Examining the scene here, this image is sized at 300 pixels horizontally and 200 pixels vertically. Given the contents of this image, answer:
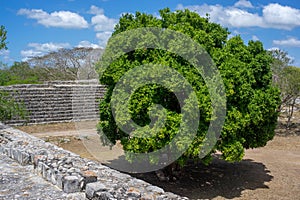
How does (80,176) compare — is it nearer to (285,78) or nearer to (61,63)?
(285,78)

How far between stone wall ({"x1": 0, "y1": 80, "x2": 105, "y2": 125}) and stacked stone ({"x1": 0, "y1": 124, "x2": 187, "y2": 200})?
27.6 ft

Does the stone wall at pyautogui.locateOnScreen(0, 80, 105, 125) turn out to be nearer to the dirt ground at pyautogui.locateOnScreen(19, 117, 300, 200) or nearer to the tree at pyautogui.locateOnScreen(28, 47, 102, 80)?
the dirt ground at pyautogui.locateOnScreen(19, 117, 300, 200)

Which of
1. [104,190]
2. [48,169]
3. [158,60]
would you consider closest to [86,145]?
[158,60]

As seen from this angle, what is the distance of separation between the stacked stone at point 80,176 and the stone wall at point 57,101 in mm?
8426

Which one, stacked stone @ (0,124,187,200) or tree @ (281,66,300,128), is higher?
tree @ (281,66,300,128)

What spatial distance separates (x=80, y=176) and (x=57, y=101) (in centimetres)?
1169

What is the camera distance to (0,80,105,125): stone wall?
14.5 metres

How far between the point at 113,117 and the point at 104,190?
3.90 meters

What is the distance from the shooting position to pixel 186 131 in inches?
256

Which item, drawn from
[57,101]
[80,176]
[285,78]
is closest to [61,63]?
[57,101]

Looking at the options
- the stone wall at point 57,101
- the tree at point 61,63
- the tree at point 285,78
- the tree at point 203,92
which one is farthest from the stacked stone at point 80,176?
the tree at point 61,63

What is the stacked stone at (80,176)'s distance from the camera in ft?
12.3

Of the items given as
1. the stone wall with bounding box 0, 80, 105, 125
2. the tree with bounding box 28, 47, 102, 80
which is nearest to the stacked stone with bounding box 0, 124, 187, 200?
the stone wall with bounding box 0, 80, 105, 125

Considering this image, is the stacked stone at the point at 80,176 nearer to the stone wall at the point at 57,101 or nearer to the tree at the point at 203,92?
the tree at the point at 203,92
